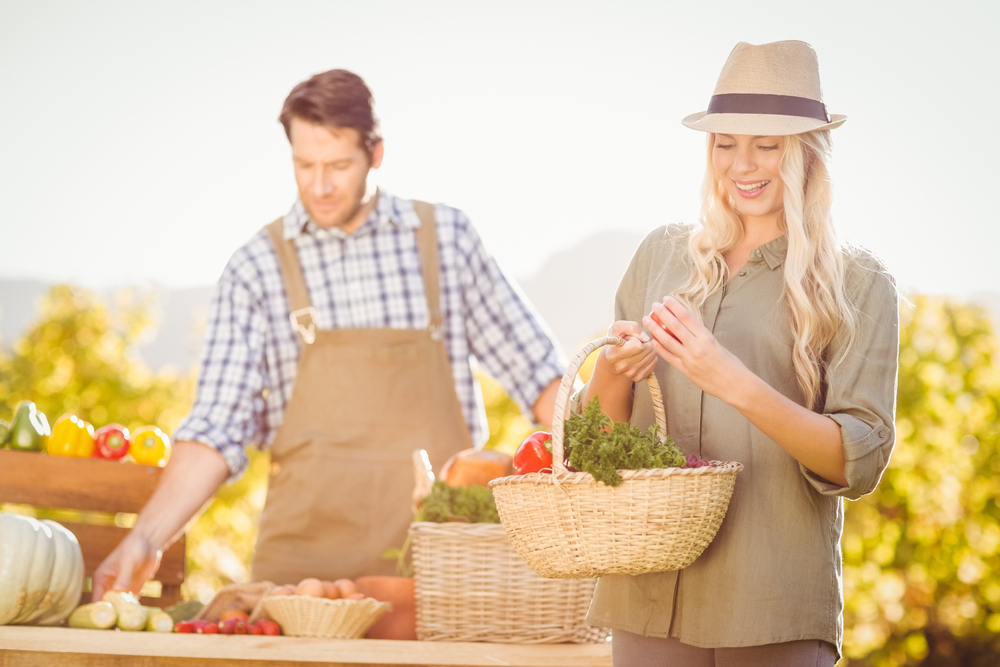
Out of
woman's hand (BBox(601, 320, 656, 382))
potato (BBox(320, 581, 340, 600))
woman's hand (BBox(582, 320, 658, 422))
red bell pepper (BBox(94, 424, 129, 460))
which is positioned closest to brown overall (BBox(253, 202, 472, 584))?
red bell pepper (BBox(94, 424, 129, 460))

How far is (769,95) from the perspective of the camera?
80.0 inches

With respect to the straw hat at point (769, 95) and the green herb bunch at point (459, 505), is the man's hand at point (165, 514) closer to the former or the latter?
the green herb bunch at point (459, 505)

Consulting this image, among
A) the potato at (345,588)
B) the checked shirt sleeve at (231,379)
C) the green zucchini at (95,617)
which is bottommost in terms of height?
the green zucchini at (95,617)

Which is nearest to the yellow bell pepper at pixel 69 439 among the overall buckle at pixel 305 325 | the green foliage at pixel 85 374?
the overall buckle at pixel 305 325

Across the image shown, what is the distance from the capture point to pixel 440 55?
359 inches

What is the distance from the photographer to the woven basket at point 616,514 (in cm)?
175

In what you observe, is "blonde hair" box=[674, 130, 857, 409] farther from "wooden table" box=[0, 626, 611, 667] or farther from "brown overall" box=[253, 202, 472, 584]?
"brown overall" box=[253, 202, 472, 584]

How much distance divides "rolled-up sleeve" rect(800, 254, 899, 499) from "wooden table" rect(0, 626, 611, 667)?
3.01 ft

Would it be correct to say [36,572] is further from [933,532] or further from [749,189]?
[933,532]

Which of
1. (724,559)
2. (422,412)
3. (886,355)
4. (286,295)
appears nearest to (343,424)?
(422,412)

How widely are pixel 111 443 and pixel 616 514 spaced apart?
6.95 feet

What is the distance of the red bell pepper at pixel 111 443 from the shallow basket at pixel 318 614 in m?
1.02

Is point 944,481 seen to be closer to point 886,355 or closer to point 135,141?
point 886,355

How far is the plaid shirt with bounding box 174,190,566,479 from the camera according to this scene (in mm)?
3344
